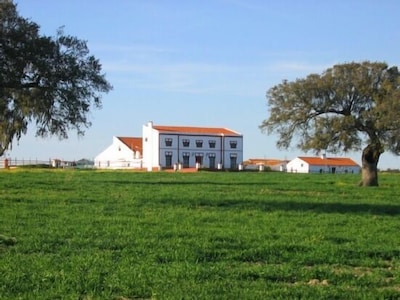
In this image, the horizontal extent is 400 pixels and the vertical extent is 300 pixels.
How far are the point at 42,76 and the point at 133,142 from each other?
4557 inches

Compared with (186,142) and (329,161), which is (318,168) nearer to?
(329,161)

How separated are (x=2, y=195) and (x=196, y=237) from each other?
17.1 meters

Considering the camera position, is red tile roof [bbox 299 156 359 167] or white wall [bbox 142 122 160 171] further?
red tile roof [bbox 299 156 359 167]

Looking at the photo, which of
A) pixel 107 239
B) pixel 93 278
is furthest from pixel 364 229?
pixel 93 278

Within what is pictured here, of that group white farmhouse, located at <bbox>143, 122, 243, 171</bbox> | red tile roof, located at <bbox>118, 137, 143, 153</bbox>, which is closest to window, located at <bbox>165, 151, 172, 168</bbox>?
white farmhouse, located at <bbox>143, 122, 243, 171</bbox>

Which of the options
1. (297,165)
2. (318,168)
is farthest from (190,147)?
(318,168)

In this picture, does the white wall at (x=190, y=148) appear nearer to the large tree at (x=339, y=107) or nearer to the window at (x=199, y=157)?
the window at (x=199, y=157)

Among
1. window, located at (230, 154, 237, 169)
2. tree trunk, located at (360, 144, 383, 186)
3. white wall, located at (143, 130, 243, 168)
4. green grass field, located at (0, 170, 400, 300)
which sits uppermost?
white wall, located at (143, 130, 243, 168)

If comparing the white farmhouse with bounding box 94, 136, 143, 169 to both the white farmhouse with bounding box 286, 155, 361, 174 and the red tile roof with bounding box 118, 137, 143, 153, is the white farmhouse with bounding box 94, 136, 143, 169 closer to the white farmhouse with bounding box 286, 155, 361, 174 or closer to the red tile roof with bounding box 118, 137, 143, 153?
the red tile roof with bounding box 118, 137, 143, 153

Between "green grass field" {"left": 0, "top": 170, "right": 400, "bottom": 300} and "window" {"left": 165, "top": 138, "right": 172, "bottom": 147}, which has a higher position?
"window" {"left": 165, "top": 138, "right": 172, "bottom": 147}

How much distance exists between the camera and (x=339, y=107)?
51.8 meters

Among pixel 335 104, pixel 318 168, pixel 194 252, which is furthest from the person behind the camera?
pixel 318 168

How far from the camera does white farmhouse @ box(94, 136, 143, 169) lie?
455 feet

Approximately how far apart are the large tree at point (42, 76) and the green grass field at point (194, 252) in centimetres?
769
